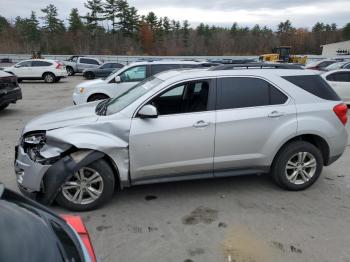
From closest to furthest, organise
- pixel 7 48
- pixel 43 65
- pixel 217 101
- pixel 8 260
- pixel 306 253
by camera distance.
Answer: pixel 8 260, pixel 306 253, pixel 217 101, pixel 43 65, pixel 7 48

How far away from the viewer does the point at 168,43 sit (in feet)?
270

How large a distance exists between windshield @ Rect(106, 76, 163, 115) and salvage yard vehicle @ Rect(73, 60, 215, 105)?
535cm

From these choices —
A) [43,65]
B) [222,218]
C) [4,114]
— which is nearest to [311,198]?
[222,218]

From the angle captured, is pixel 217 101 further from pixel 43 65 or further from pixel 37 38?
pixel 37 38

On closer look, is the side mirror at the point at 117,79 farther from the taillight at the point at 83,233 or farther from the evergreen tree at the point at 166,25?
the evergreen tree at the point at 166,25

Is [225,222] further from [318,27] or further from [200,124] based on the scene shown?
[318,27]

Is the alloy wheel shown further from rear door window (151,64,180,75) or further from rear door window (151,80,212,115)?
rear door window (151,64,180,75)

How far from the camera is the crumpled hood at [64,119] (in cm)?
443

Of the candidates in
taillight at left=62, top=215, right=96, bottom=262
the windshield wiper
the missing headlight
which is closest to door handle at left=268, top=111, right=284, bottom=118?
the windshield wiper

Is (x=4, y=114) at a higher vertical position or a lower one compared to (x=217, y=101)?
lower

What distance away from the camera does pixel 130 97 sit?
500cm

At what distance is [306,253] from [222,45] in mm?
85343

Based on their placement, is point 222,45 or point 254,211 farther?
point 222,45

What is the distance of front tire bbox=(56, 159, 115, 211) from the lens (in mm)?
4301
